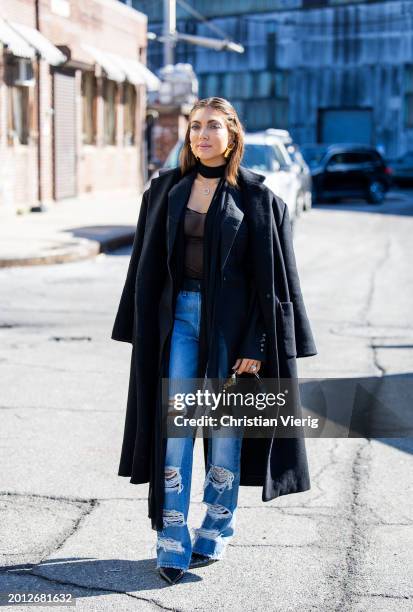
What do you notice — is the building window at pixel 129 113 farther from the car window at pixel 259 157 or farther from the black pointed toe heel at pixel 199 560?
the black pointed toe heel at pixel 199 560

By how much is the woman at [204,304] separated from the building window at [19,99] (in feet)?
58.2

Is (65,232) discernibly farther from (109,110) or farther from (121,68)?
(109,110)

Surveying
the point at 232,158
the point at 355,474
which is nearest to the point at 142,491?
Result: the point at 355,474

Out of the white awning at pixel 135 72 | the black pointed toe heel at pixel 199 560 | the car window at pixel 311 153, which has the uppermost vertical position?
the white awning at pixel 135 72

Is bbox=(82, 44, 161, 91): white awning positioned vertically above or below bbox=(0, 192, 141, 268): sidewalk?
above

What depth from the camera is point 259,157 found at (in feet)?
61.4

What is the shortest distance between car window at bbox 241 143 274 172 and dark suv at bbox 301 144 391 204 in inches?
417

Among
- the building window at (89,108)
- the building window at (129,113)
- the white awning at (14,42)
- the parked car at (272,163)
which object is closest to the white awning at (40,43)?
the white awning at (14,42)

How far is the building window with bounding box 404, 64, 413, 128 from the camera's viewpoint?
4847 cm

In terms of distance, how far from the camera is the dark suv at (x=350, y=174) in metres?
29.5

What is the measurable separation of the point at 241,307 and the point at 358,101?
46.2 meters

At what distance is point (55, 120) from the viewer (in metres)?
23.7

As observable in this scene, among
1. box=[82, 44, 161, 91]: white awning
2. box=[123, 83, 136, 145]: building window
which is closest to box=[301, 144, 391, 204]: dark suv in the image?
box=[82, 44, 161, 91]: white awning

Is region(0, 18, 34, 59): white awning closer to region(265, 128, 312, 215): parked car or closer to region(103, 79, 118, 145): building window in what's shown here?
region(265, 128, 312, 215): parked car
